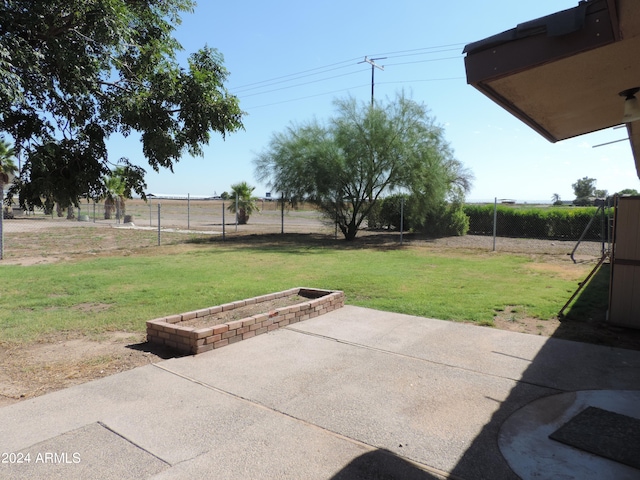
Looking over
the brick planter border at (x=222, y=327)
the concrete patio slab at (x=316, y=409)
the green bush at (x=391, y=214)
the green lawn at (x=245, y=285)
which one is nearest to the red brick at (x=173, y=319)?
the brick planter border at (x=222, y=327)

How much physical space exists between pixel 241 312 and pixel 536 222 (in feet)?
61.1

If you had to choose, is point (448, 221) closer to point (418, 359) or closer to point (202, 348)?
Result: point (418, 359)

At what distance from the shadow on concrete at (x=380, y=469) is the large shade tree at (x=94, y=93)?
136 inches

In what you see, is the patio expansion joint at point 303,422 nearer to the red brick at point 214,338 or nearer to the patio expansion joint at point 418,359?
the red brick at point 214,338

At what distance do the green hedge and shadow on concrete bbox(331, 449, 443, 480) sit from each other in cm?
1868

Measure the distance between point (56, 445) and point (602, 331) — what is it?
21.1 ft

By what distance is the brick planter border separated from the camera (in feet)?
16.2

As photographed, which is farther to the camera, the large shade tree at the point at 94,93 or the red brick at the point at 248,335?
the red brick at the point at 248,335

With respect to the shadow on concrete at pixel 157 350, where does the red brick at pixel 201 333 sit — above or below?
above

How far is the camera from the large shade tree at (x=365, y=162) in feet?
62.7

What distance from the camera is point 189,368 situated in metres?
4.46

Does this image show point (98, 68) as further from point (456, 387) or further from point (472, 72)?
point (456, 387)

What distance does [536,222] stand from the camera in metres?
20.9

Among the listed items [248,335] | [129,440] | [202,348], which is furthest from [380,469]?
[248,335]
